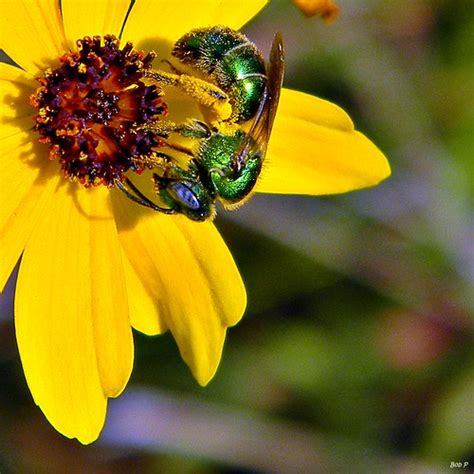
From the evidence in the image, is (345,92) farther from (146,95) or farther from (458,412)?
(146,95)

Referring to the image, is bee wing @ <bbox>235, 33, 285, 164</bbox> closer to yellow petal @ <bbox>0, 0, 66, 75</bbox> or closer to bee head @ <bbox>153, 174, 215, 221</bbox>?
bee head @ <bbox>153, 174, 215, 221</bbox>

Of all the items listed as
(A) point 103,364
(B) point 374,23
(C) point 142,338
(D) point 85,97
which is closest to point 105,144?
(D) point 85,97

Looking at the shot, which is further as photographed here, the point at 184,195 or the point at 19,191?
the point at 19,191

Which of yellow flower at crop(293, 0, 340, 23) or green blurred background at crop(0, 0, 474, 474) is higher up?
yellow flower at crop(293, 0, 340, 23)

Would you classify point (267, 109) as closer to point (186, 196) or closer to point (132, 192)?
point (186, 196)

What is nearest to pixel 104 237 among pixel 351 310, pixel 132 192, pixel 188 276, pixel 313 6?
pixel 132 192

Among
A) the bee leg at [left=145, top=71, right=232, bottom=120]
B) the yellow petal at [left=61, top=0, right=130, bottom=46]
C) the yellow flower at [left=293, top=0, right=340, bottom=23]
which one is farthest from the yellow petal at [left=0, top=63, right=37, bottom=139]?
the yellow flower at [left=293, top=0, right=340, bottom=23]
